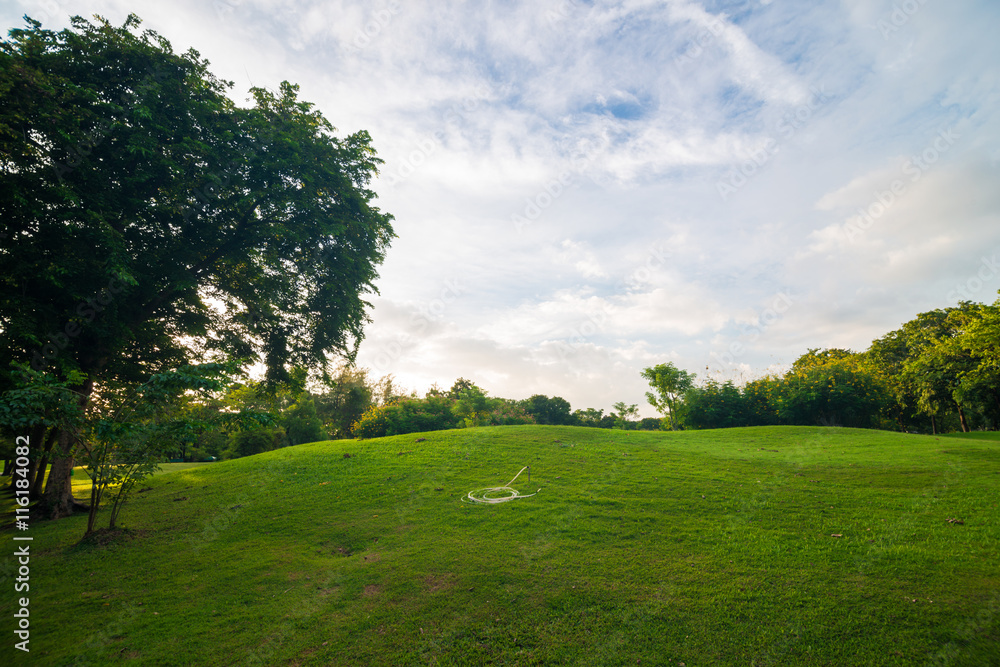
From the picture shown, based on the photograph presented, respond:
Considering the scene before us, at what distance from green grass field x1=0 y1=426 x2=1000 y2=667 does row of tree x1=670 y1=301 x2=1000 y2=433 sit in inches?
579

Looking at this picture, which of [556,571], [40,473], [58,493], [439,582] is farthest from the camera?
[40,473]

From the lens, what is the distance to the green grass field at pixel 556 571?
6109 millimetres

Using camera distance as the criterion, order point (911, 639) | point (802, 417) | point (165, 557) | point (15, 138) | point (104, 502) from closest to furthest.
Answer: point (911, 639) → point (165, 557) → point (15, 138) → point (104, 502) → point (802, 417)

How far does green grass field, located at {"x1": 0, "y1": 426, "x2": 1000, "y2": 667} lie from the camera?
6109 millimetres

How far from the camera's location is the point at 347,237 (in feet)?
59.2

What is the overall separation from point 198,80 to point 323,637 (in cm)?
1939

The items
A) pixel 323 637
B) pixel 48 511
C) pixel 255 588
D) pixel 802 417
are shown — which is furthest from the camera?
pixel 802 417

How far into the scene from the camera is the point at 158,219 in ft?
49.6

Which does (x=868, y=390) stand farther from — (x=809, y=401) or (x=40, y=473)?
(x=40, y=473)

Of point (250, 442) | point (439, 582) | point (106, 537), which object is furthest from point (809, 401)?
point (250, 442)

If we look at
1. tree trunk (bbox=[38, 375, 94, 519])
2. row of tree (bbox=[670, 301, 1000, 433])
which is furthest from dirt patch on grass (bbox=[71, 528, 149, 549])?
row of tree (bbox=[670, 301, 1000, 433])

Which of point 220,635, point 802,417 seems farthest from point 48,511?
point 802,417

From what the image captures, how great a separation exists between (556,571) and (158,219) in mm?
18274

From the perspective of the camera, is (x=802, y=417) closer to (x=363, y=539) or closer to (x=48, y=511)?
(x=363, y=539)
